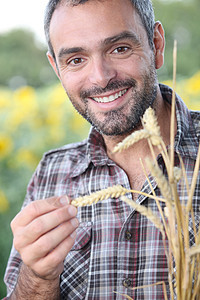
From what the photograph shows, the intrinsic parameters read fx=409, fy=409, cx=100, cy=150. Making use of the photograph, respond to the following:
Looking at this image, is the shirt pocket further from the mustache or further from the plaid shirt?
the mustache

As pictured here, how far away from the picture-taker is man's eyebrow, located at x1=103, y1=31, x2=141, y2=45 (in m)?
1.31

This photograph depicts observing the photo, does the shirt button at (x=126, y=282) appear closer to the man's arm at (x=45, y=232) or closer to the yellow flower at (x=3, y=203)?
the man's arm at (x=45, y=232)

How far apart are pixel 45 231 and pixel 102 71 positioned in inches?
22.8

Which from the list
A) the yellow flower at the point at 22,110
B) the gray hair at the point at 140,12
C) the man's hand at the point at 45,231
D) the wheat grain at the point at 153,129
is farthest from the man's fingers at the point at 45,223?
the yellow flower at the point at 22,110

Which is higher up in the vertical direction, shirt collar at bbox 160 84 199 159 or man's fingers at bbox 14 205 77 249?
shirt collar at bbox 160 84 199 159

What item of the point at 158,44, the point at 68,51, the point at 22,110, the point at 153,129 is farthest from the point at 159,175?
the point at 22,110

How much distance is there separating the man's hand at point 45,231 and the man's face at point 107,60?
486 mm

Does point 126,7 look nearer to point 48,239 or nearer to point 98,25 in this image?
point 98,25

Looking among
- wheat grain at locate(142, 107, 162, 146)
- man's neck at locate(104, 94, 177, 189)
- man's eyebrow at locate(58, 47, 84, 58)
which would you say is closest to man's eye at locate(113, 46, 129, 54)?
man's eyebrow at locate(58, 47, 84, 58)

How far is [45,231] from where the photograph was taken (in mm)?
960

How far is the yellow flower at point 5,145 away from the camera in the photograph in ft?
8.98

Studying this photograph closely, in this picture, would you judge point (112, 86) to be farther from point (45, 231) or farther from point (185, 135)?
point (45, 231)

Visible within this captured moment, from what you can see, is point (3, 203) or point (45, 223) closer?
point (45, 223)

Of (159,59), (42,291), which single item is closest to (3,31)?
(159,59)
